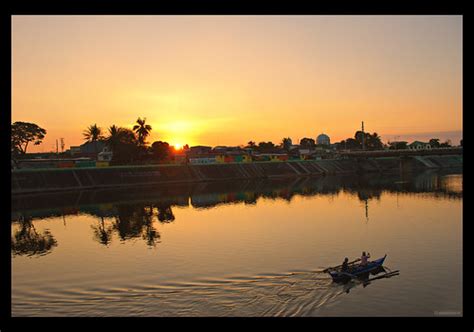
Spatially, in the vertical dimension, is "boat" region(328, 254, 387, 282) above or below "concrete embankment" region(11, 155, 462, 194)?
below

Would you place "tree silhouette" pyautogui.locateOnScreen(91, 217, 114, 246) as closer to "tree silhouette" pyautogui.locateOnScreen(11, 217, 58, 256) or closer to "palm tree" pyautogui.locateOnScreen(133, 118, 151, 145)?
"tree silhouette" pyautogui.locateOnScreen(11, 217, 58, 256)

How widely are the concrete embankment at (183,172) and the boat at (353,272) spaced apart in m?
74.2

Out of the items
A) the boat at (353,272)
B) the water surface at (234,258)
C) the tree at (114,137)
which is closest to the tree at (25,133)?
the tree at (114,137)

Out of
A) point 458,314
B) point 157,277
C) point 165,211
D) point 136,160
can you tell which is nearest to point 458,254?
point 458,314

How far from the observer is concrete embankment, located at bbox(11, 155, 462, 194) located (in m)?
86.2

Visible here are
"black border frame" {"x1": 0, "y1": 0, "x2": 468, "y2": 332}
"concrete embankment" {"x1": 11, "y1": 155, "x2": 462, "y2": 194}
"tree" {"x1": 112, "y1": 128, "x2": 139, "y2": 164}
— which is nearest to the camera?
"black border frame" {"x1": 0, "y1": 0, "x2": 468, "y2": 332}

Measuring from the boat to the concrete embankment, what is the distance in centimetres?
7422

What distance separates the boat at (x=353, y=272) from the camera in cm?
2426

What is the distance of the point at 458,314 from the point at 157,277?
58.6ft

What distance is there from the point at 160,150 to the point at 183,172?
1821 cm

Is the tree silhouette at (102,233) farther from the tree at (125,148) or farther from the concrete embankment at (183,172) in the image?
the tree at (125,148)

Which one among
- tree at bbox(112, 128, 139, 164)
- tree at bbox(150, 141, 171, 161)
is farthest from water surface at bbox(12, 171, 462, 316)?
tree at bbox(150, 141, 171, 161)
